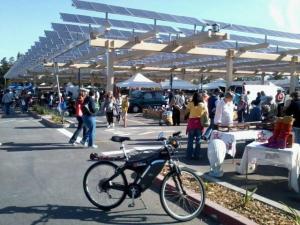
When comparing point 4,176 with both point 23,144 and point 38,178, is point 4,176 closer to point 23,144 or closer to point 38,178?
point 38,178

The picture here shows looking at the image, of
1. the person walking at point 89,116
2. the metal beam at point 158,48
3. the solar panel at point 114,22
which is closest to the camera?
the person walking at point 89,116

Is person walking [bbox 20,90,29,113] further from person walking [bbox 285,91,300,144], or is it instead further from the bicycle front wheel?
the bicycle front wheel

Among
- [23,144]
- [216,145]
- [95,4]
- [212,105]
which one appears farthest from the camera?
[95,4]

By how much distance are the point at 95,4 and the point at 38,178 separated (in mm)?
13514

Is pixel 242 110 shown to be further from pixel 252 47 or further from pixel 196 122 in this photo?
pixel 196 122

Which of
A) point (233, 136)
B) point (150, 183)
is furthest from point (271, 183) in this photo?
point (150, 183)

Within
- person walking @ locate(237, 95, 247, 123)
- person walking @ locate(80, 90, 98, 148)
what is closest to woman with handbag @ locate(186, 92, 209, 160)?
person walking @ locate(80, 90, 98, 148)

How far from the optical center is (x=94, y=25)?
21.8 meters

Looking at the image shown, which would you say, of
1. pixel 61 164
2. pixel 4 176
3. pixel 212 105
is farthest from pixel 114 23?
pixel 4 176

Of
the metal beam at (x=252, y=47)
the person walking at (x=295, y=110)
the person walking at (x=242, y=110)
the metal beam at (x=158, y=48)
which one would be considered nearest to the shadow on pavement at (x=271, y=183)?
the person walking at (x=295, y=110)

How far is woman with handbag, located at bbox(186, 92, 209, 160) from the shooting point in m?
10.6

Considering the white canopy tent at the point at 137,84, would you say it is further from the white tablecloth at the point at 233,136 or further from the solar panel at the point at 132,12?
the white tablecloth at the point at 233,136

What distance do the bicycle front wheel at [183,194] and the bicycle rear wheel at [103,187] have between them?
0.68 metres

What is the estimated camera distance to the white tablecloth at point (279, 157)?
24.9 ft
